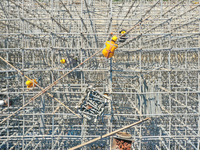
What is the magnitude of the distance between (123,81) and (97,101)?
14.0 ft

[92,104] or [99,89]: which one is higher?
[99,89]

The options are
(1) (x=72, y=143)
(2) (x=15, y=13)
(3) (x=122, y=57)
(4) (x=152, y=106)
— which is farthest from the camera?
(3) (x=122, y=57)

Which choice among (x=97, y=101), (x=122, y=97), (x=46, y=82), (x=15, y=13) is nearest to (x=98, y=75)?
(x=122, y=97)

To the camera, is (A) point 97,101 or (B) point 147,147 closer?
(A) point 97,101

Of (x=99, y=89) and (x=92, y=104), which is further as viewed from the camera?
(x=99, y=89)

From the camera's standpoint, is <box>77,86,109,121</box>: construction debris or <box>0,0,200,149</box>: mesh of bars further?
<box>0,0,200,149</box>: mesh of bars

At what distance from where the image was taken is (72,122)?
7023 mm

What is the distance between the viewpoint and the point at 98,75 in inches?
387

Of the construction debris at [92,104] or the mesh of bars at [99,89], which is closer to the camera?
the construction debris at [92,104]

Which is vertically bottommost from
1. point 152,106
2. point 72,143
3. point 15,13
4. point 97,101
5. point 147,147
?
point 147,147

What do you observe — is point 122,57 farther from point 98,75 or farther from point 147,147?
point 147,147

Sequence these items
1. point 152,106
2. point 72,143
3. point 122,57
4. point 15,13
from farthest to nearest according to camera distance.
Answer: point 122,57 → point 15,13 → point 72,143 → point 152,106

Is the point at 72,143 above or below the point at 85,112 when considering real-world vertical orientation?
A: below

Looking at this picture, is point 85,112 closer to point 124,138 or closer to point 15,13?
point 124,138
